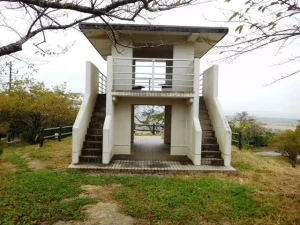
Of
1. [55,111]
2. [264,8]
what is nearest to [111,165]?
[264,8]

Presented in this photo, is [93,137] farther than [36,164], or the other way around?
[93,137]

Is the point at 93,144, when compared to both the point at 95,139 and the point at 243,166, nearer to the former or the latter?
the point at 95,139

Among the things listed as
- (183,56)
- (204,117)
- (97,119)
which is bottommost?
(97,119)

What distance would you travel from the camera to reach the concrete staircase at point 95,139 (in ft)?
27.7

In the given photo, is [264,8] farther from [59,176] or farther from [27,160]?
[27,160]

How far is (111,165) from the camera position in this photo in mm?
8125

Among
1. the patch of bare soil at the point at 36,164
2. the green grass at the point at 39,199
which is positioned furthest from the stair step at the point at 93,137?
the green grass at the point at 39,199

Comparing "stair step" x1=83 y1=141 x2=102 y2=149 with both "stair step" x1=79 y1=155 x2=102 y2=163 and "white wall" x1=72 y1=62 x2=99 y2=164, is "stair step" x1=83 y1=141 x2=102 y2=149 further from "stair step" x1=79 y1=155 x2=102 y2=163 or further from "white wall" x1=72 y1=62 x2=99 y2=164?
"stair step" x1=79 y1=155 x2=102 y2=163

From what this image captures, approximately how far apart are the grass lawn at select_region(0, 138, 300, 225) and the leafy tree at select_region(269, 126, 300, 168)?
1562 cm

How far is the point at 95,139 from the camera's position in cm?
928

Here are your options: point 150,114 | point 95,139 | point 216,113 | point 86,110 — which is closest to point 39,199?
point 95,139

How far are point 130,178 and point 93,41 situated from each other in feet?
20.5

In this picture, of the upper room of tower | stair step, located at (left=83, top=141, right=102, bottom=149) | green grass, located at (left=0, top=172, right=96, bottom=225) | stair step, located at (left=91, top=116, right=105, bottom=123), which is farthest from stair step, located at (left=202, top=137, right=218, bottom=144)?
green grass, located at (left=0, top=172, right=96, bottom=225)

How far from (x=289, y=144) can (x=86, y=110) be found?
19.8 metres
